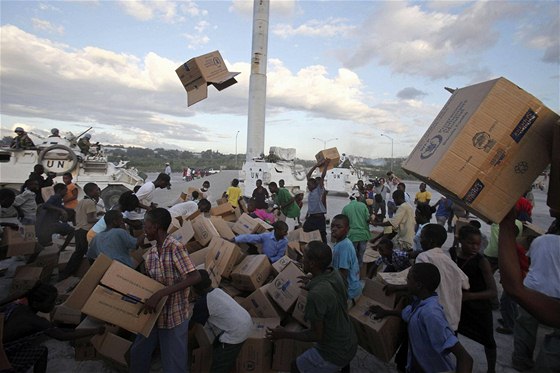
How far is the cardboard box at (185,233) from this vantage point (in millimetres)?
4836

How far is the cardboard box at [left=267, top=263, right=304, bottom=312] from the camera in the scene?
3.51 m

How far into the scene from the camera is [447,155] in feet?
5.63

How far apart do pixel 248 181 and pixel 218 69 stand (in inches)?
418

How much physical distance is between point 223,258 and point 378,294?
186cm

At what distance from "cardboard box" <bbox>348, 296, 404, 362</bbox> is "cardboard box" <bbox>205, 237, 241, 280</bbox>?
5.20 ft

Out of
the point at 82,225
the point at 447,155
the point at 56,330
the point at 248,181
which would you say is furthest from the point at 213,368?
the point at 248,181

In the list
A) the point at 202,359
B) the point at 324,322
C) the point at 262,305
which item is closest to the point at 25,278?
the point at 202,359

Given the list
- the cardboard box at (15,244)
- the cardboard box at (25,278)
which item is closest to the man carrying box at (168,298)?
the cardboard box at (25,278)

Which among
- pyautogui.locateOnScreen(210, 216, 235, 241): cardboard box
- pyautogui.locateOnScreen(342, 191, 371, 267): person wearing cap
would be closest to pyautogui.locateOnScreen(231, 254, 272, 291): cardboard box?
pyautogui.locateOnScreen(210, 216, 235, 241): cardboard box

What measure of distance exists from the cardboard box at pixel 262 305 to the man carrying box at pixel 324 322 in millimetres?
1014

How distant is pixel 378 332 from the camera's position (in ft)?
9.55

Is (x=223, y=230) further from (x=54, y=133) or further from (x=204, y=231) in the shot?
(x=54, y=133)

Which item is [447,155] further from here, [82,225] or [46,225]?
[46,225]

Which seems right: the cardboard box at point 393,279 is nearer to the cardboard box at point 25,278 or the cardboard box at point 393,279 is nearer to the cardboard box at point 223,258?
the cardboard box at point 223,258
